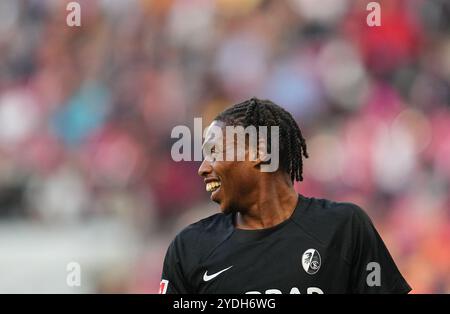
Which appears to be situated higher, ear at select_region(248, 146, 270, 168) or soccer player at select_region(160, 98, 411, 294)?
ear at select_region(248, 146, 270, 168)

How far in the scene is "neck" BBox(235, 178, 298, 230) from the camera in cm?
291

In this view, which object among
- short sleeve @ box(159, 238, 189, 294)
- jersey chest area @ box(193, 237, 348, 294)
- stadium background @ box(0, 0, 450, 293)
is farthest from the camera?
stadium background @ box(0, 0, 450, 293)

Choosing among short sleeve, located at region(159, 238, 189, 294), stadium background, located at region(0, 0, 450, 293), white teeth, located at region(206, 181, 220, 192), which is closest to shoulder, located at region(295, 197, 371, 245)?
white teeth, located at region(206, 181, 220, 192)

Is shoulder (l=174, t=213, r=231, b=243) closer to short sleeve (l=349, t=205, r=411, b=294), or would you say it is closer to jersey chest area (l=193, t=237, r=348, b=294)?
jersey chest area (l=193, t=237, r=348, b=294)

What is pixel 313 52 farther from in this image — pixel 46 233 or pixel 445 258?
pixel 46 233

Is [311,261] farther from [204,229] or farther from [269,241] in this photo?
[204,229]

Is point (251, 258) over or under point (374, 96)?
under

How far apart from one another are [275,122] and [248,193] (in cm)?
30

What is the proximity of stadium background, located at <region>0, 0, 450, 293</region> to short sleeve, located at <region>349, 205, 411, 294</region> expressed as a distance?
2.94 meters

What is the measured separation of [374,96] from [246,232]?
3522 mm

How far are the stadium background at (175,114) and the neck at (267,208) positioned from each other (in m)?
2.98

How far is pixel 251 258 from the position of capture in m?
2.85
